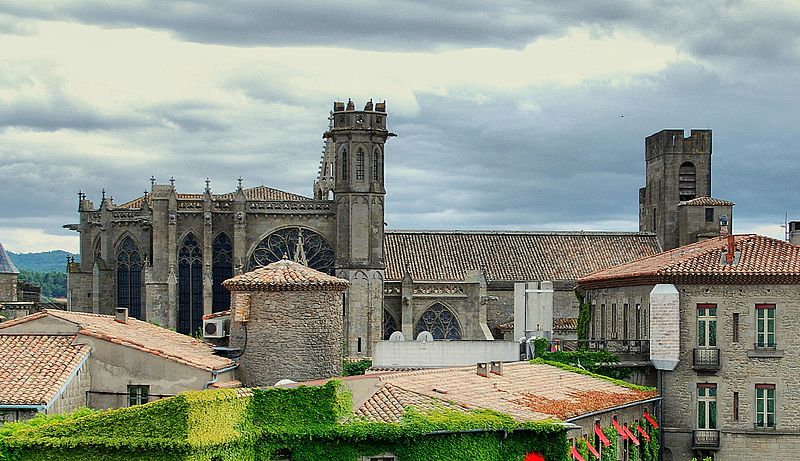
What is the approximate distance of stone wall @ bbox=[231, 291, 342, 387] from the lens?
161ft

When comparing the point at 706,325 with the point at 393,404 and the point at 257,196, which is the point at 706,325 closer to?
the point at 393,404

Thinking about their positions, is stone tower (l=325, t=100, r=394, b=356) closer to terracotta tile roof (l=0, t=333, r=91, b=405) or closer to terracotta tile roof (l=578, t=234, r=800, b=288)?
terracotta tile roof (l=578, t=234, r=800, b=288)

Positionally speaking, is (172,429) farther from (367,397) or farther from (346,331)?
(346,331)

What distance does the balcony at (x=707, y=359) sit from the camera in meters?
57.5

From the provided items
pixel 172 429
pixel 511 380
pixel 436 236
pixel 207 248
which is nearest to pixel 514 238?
pixel 436 236

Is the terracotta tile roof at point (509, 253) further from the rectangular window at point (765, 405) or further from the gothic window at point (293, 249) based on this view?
the rectangular window at point (765, 405)

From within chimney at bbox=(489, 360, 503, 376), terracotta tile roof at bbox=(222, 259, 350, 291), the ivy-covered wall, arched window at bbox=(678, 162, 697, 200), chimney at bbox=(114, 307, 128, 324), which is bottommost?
the ivy-covered wall

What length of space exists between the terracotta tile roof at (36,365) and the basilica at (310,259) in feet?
154

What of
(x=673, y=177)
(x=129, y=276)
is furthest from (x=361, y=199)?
(x=673, y=177)

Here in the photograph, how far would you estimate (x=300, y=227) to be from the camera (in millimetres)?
96062

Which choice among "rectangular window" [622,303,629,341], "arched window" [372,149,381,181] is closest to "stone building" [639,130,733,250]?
"arched window" [372,149,381,181]

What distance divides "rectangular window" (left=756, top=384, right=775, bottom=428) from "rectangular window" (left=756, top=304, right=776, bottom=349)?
1500 mm

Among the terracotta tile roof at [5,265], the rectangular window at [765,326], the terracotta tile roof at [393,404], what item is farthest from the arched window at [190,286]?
the terracotta tile roof at [393,404]

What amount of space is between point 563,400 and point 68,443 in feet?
52.2
